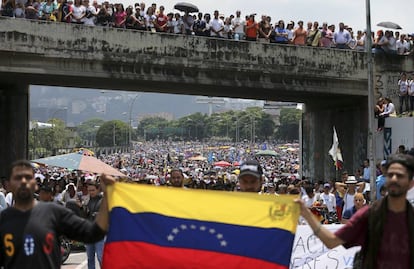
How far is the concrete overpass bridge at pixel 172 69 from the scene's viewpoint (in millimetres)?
23969

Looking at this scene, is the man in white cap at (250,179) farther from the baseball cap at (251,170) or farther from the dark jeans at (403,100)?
the dark jeans at (403,100)

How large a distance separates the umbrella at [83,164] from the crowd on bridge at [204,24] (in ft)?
18.7

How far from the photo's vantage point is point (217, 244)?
5.63 meters

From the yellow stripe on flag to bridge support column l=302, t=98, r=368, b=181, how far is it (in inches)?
940

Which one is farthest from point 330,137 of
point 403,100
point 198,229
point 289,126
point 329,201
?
point 289,126

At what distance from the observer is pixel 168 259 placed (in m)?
5.62

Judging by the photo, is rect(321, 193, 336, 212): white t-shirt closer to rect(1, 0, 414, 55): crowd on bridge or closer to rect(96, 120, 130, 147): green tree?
rect(1, 0, 414, 55): crowd on bridge

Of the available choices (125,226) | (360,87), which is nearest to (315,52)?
(360,87)

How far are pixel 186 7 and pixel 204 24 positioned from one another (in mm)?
893

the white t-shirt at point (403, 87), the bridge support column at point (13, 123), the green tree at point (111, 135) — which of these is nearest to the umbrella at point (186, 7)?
the bridge support column at point (13, 123)

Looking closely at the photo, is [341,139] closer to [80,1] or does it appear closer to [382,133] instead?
[382,133]

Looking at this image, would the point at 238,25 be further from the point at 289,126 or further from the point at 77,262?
the point at 289,126

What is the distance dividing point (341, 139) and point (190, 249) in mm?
26669

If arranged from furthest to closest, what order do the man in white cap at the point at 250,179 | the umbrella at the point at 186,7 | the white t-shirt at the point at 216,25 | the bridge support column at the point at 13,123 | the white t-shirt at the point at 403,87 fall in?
1. the white t-shirt at the point at 403,87
2. the bridge support column at the point at 13,123
3. the white t-shirt at the point at 216,25
4. the umbrella at the point at 186,7
5. the man in white cap at the point at 250,179
